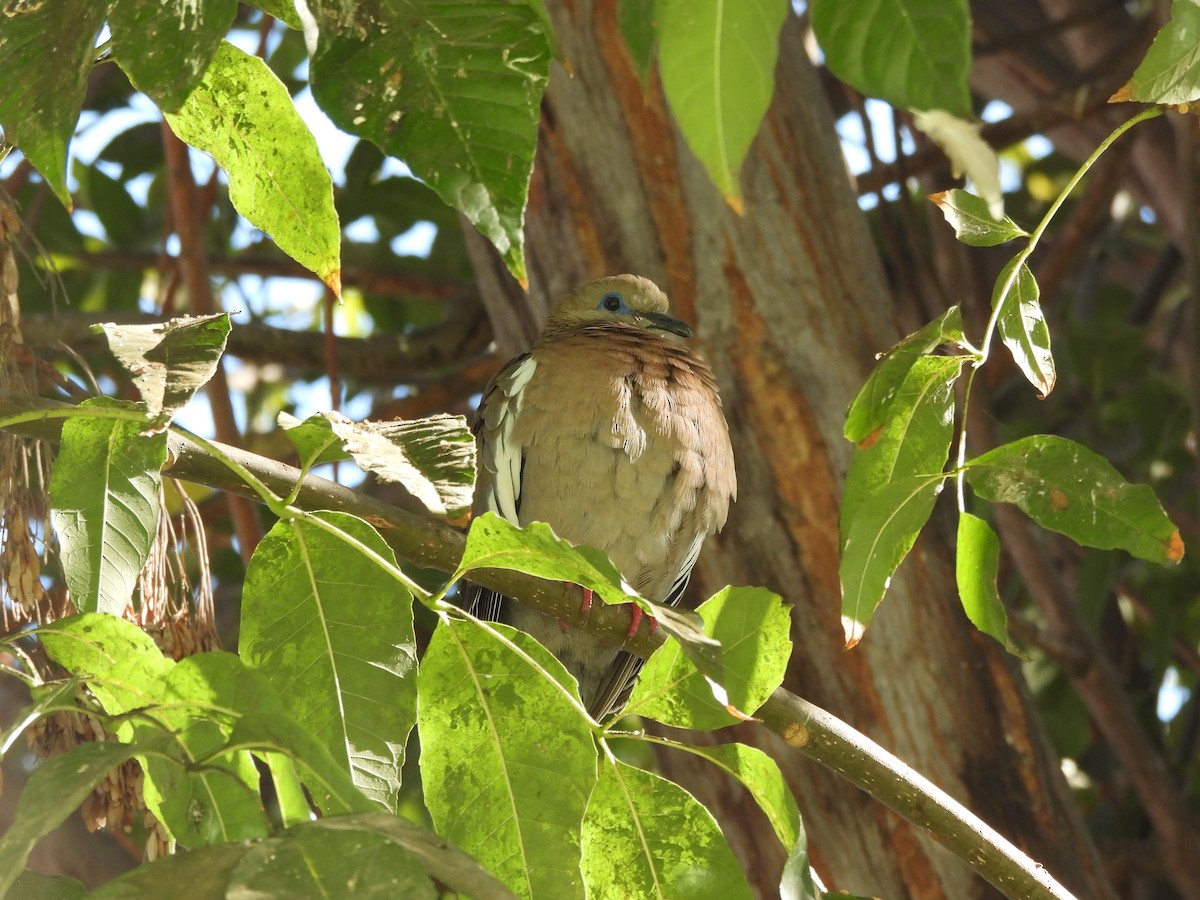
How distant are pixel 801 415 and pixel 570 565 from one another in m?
2.05

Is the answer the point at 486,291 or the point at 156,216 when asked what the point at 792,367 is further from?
the point at 156,216

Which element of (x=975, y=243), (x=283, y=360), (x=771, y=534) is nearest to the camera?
(x=975, y=243)

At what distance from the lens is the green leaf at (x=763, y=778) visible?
1.53 metres

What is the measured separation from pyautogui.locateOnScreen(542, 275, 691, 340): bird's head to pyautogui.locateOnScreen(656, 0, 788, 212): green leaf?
239cm

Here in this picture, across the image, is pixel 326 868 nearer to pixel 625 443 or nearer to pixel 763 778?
pixel 763 778

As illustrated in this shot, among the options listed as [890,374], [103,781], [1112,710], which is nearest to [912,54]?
[890,374]

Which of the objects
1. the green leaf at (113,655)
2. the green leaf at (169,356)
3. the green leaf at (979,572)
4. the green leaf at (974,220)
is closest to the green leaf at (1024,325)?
the green leaf at (974,220)

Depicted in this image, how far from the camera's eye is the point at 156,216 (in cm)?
535

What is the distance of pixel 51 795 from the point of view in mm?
979

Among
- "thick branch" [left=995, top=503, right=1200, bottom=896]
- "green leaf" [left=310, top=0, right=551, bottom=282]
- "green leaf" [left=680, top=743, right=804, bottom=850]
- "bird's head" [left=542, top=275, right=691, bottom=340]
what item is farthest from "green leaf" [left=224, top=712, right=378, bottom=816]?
"thick branch" [left=995, top=503, right=1200, bottom=896]

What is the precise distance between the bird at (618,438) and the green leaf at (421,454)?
6.21 feet

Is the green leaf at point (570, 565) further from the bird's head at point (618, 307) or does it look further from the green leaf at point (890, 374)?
the bird's head at point (618, 307)

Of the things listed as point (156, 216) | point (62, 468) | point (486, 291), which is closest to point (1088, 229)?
point (486, 291)

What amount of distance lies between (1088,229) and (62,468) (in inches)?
160
